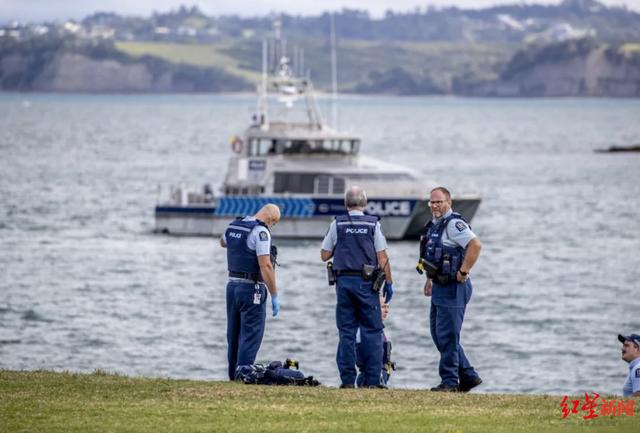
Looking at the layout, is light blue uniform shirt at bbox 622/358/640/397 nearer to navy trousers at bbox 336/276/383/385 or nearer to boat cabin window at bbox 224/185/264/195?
navy trousers at bbox 336/276/383/385

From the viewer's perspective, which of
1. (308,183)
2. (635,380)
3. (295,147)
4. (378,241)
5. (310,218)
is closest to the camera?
(635,380)

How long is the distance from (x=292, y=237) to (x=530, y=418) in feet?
112

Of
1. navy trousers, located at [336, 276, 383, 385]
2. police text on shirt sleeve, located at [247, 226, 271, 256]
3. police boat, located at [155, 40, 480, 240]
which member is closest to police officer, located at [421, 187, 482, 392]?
navy trousers, located at [336, 276, 383, 385]

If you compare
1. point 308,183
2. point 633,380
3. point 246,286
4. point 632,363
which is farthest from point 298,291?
point 633,380

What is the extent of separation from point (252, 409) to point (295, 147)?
35.1 metres

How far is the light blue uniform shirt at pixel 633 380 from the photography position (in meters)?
16.4

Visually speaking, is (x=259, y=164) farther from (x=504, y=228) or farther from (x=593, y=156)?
(x=593, y=156)

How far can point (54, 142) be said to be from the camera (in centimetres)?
14088

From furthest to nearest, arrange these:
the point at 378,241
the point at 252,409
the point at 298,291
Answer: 1. the point at 298,291
2. the point at 378,241
3. the point at 252,409

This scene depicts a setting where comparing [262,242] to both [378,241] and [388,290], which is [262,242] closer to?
[378,241]

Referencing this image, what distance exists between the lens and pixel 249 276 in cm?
1731

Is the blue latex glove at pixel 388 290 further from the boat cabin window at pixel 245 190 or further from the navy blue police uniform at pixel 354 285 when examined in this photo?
the boat cabin window at pixel 245 190

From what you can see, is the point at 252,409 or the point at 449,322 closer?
the point at 252,409

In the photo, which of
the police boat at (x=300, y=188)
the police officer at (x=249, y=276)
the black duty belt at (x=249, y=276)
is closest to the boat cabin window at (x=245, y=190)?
the police boat at (x=300, y=188)
